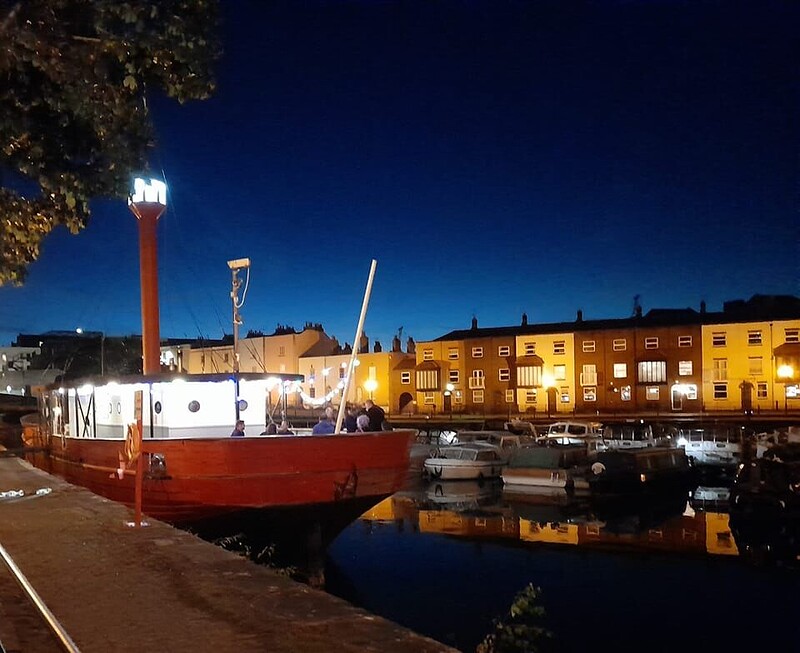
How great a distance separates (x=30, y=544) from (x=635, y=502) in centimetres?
2629

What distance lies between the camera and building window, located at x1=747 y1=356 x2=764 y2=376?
177 ft

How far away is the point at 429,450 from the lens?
40.8 m

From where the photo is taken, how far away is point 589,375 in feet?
199

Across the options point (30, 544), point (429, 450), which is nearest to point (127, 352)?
point (429, 450)

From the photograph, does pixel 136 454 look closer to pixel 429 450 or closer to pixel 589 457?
pixel 589 457

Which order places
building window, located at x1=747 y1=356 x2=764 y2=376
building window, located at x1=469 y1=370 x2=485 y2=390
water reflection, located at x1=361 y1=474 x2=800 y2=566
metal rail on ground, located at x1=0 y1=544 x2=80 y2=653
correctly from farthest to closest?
building window, located at x1=469 y1=370 x2=485 y2=390 → building window, located at x1=747 y1=356 x2=764 y2=376 → water reflection, located at x1=361 y1=474 x2=800 y2=566 → metal rail on ground, located at x1=0 y1=544 x2=80 y2=653

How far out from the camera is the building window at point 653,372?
57969 millimetres

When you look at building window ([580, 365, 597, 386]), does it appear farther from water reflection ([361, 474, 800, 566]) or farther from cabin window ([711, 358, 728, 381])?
water reflection ([361, 474, 800, 566])

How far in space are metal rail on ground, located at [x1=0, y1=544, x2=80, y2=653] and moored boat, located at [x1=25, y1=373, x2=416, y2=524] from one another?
11.4ft

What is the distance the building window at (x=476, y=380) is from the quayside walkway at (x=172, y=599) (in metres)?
55.2

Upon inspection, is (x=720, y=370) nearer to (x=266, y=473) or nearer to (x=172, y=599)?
(x=266, y=473)

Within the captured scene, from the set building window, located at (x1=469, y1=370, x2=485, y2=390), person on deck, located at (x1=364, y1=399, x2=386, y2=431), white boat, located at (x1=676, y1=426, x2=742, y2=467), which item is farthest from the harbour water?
building window, located at (x1=469, y1=370, x2=485, y2=390)

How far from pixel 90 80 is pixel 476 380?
60151 mm

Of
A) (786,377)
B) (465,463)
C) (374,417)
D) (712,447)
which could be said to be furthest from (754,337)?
(374,417)
